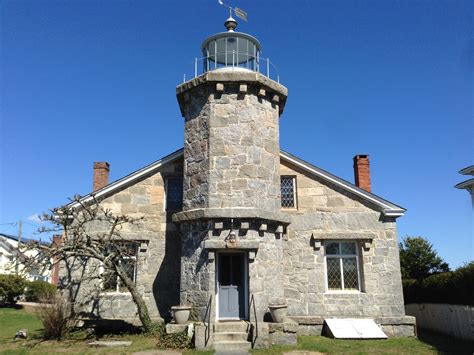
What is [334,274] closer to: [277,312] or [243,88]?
[277,312]

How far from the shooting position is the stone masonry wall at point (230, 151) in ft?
37.3

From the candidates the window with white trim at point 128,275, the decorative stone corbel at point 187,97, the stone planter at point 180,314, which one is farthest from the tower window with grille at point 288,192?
the window with white trim at point 128,275

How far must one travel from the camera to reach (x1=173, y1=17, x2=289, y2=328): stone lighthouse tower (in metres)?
10.8

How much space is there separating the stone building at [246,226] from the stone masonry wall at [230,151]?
0.11ft

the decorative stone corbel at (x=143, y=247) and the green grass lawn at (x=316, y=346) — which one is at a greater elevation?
the decorative stone corbel at (x=143, y=247)

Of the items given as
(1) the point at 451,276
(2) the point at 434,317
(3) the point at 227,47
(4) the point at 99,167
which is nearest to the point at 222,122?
(3) the point at 227,47

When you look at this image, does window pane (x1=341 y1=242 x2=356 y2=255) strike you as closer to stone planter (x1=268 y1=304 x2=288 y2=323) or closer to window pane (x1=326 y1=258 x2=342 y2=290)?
window pane (x1=326 y1=258 x2=342 y2=290)

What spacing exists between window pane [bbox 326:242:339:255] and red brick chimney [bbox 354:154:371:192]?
2.58 m

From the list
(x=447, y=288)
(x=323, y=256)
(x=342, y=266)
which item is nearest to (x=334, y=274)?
(x=342, y=266)

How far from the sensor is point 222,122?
38.9ft

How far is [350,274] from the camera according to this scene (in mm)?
12734

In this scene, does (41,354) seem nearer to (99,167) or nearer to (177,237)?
(177,237)

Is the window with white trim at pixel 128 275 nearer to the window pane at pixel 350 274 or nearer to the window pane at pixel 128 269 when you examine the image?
the window pane at pixel 128 269

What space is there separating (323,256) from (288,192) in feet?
7.95
